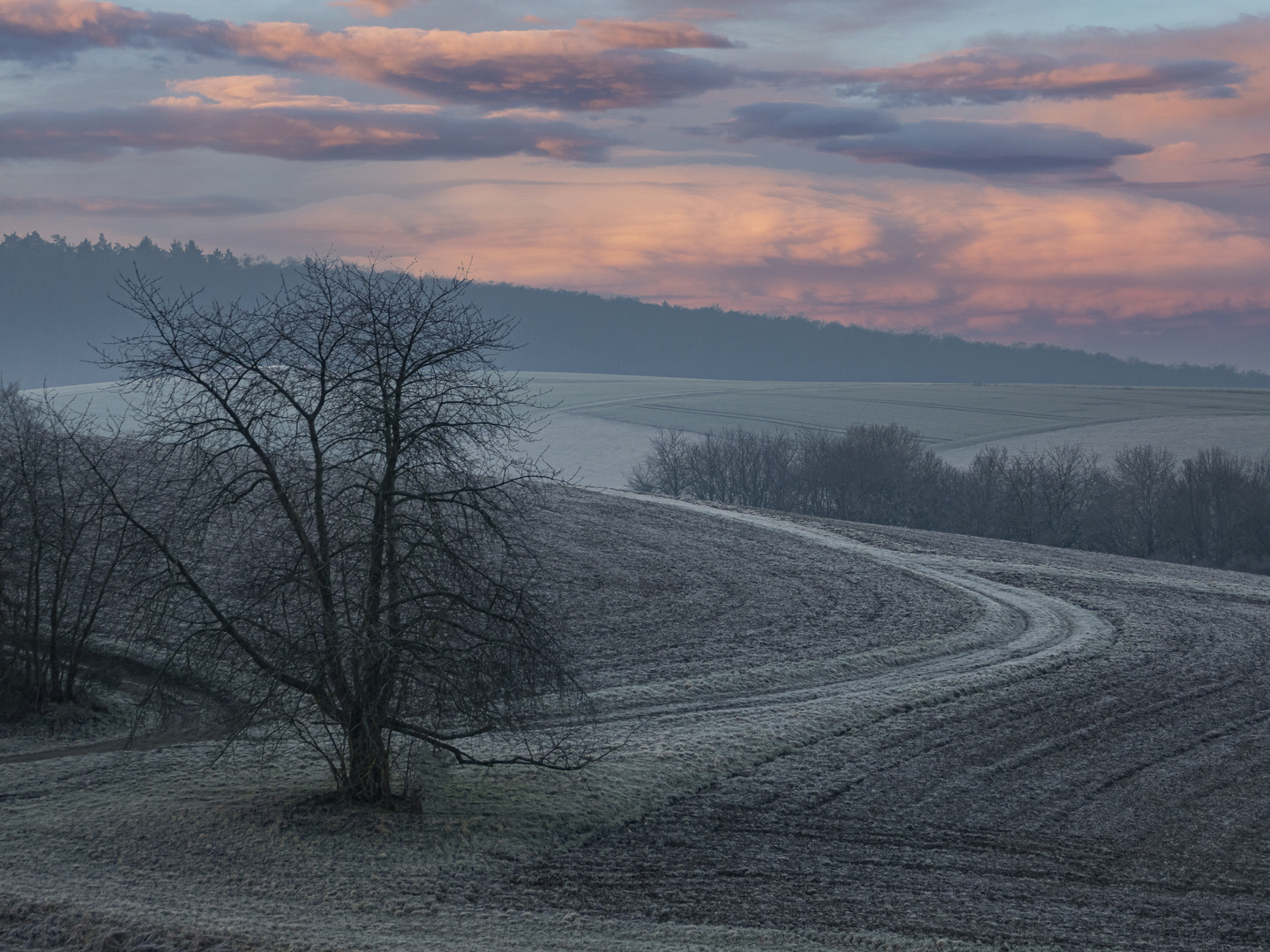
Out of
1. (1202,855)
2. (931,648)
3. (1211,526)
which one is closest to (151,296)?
(1202,855)

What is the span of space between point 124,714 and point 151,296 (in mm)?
10991

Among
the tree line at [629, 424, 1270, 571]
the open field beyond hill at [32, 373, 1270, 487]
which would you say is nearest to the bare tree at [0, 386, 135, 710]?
the open field beyond hill at [32, 373, 1270, 487]

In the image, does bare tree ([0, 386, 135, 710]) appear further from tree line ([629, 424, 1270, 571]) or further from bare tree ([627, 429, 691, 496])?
tree line ([629, 424, 1270, 571])

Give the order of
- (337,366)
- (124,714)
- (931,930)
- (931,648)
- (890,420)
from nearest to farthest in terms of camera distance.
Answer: (931,930)
(337,366)
(124,714)
(931,648)
(890,420)

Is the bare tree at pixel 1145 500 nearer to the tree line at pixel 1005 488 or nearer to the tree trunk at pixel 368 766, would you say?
the tree line at pixel 1005 488

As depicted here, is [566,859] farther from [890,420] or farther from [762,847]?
[890,420]

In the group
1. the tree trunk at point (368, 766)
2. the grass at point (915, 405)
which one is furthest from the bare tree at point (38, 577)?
the grass at point (915, 405)

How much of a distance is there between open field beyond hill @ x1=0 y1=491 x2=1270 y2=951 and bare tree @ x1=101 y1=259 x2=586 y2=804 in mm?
1785

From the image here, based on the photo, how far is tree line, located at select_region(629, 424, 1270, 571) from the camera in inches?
3073

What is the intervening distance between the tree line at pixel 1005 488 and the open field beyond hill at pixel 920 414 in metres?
4.62

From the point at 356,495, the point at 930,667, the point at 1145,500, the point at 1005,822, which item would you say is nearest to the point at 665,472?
the point at 1145,500

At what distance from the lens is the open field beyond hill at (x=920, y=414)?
101 m

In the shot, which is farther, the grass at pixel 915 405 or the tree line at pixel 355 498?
the grass at pixel 915 405

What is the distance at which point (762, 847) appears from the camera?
15555mm
